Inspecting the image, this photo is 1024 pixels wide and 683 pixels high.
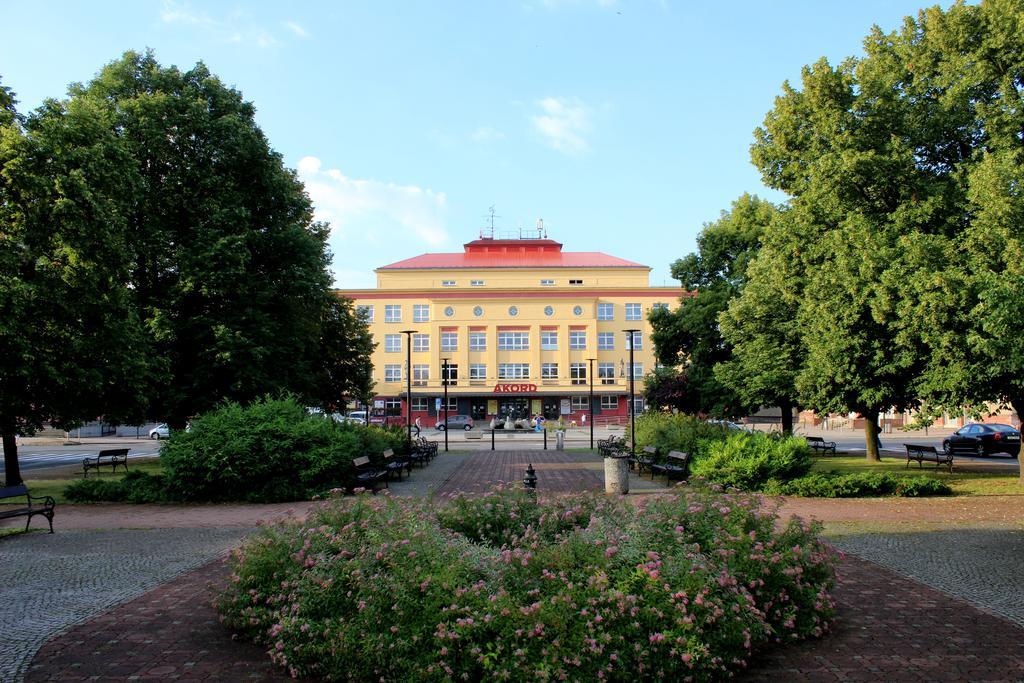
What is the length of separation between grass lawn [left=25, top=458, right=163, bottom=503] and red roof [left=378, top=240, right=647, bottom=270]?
48.9 meters

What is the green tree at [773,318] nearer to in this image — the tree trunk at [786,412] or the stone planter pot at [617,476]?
the tree trunk at [786,412]

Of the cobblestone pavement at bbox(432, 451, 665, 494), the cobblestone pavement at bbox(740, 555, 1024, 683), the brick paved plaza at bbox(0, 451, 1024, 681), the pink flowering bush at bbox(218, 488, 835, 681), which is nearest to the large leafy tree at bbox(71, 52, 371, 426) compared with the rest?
the cobblestone pavement at bbox(432, 451, 665, 494)

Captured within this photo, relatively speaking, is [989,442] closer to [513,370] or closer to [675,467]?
[675,467]

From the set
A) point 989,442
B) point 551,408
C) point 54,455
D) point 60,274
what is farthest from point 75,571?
point 551,408

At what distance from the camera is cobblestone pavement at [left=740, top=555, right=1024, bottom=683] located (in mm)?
5551

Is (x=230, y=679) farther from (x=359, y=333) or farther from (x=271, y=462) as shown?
(x=359, y=333)

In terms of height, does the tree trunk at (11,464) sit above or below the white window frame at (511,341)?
below

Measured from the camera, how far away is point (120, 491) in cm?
1639

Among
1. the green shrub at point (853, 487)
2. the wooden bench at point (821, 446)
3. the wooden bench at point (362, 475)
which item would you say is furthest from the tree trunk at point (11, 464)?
the wooden bench at point (821, 446)

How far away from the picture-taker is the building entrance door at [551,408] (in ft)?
236

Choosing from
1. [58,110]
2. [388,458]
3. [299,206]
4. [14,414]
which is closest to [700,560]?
[388,458]

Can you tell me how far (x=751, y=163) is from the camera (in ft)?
73.2

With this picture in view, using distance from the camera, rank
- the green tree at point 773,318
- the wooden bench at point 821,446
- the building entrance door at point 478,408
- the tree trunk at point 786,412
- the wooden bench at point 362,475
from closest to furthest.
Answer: the wooden bench at point 362,475 < the green tree at point 773,318 < the tree trunk at point 786,412 < the wooden bench at point 821,446 < the building entrance door at point 478,408

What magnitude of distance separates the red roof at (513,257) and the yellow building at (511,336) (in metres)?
2.04
